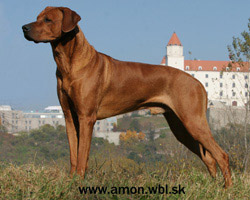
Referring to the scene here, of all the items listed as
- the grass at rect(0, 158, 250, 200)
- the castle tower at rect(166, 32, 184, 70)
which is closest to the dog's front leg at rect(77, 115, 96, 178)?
the grass at rect(0, 158, 250, 200)

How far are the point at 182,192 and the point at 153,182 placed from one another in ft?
1.07

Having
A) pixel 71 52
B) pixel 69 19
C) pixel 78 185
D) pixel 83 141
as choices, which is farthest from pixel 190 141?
pixel 69 19

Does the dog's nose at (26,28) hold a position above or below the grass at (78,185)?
above

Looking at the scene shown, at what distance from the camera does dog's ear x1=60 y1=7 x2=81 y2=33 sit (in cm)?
383

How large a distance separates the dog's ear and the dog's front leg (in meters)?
1.00

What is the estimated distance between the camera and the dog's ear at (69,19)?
3832mm

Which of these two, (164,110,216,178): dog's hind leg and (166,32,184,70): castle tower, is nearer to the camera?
(164,110,216,178): dog's hind leg

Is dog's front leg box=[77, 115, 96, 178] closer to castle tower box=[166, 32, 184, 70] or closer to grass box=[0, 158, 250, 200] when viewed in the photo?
grass box=[0, 158, 250, 200]

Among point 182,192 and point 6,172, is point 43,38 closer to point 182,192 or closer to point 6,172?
point 6,172

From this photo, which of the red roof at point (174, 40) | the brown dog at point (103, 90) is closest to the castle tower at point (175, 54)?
the red roof at point (174, 40)

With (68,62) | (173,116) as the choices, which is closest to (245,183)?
(173,116)

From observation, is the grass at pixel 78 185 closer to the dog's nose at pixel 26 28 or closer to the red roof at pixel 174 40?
the dog's nose at pixel 26 28

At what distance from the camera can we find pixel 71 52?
4.12 m

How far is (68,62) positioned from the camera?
13.5 ft
